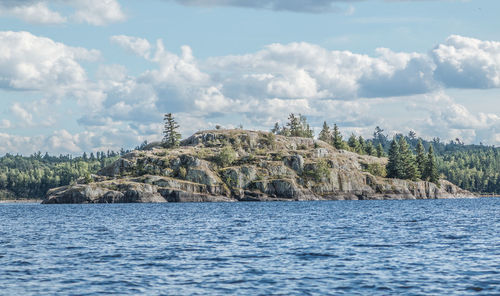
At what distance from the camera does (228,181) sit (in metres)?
180

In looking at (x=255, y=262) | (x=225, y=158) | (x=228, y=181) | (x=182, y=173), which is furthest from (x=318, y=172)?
(x=255, y=262)

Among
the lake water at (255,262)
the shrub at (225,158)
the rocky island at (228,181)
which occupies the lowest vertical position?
the lake water at (255,262)

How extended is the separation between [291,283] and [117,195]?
143 metres

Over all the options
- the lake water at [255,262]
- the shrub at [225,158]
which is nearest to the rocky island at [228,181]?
the shrub at [225,158]

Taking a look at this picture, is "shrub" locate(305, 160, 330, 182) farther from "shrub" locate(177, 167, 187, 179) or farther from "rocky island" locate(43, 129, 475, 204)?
"shrub" locate(177, 167, 187, 179)

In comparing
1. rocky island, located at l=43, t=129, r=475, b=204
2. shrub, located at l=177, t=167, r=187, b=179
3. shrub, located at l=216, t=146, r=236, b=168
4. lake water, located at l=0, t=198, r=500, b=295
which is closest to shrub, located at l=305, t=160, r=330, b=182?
rocky island, located at l=43, t=129, r=475, b=204

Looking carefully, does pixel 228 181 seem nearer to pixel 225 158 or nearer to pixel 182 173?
pixel 225 158

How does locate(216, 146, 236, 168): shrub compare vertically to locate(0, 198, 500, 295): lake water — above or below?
above

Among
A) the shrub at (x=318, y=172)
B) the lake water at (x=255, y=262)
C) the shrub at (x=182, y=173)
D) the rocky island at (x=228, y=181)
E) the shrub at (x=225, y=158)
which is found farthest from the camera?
the shrub at (x=225, y=158)

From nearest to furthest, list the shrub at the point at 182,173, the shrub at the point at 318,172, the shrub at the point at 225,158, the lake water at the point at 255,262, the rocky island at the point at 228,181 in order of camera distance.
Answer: the lake water at the point at 255,262 → the rocky island at the point at 228,181 → the shrub at the point at 182,173 → the shrub at the point at 318,172 → the shrub at the point at 225,158

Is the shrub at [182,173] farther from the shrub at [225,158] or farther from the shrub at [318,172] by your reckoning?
the shrub at [318,172]

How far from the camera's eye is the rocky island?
170 metres

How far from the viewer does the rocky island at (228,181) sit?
169625 mm

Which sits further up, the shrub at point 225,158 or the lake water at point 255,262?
the shrub at point 225,158
